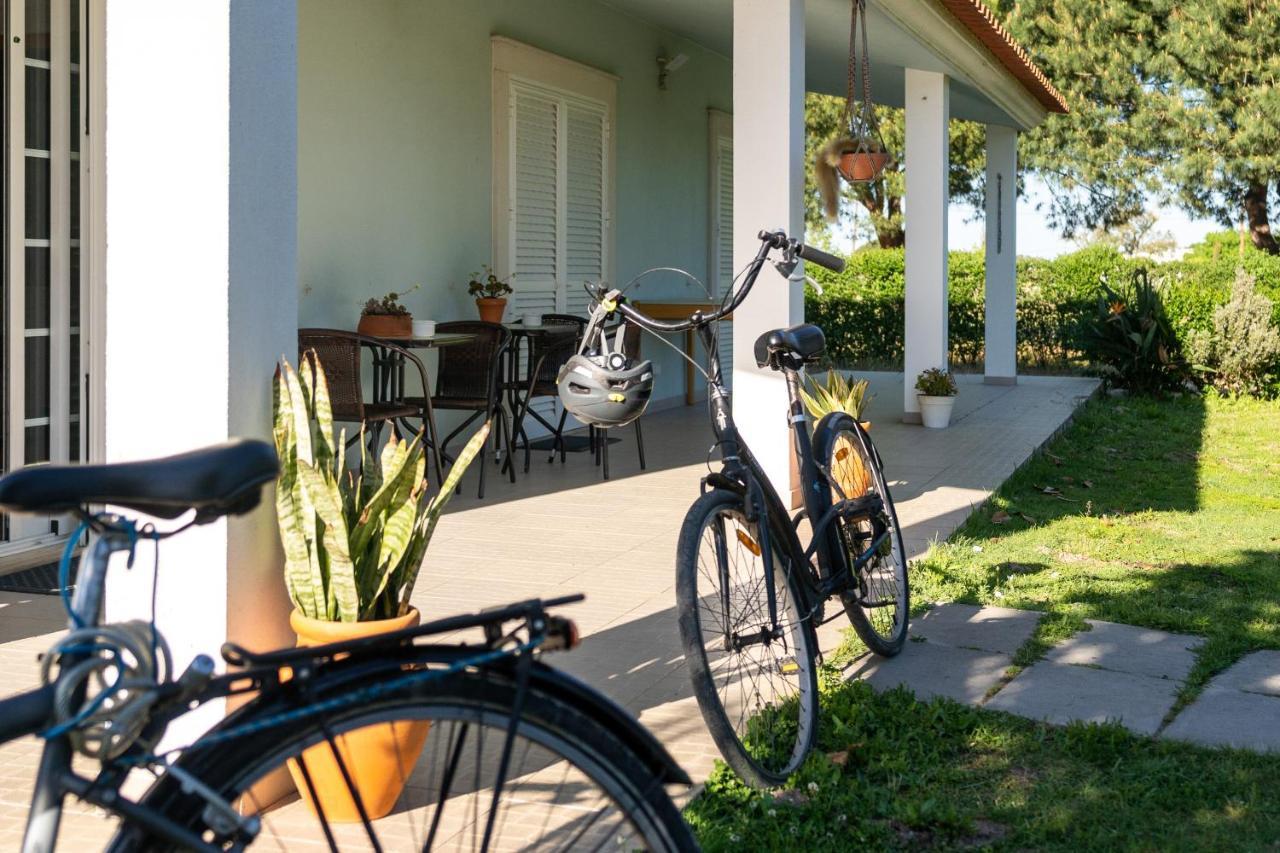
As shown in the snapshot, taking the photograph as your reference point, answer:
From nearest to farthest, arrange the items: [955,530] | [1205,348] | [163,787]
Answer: [163,787] → [955,530] → [1205,348]

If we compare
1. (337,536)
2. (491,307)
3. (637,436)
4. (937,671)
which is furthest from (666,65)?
(337,536)

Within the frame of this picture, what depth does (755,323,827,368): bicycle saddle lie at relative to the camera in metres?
3.64

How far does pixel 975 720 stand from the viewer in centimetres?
374

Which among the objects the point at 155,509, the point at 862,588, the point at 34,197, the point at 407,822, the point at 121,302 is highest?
the point at 34,197

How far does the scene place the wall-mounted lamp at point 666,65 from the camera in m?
11.7

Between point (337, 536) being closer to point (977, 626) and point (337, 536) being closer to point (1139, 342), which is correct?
point (977, 626)

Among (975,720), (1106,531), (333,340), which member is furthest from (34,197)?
(1106,531)

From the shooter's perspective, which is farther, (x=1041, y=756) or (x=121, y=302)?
(x=1041, y=756)

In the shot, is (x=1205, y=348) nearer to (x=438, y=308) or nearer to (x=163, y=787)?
(x=438, y=308)

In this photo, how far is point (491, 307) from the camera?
8.80 m

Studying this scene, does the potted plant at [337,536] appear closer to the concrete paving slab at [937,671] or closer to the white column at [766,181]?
the concrete paving slab at [937,671]

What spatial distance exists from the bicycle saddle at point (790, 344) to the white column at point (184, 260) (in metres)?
1.34

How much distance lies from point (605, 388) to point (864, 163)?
250 inches

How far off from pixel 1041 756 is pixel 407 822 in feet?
5.23
